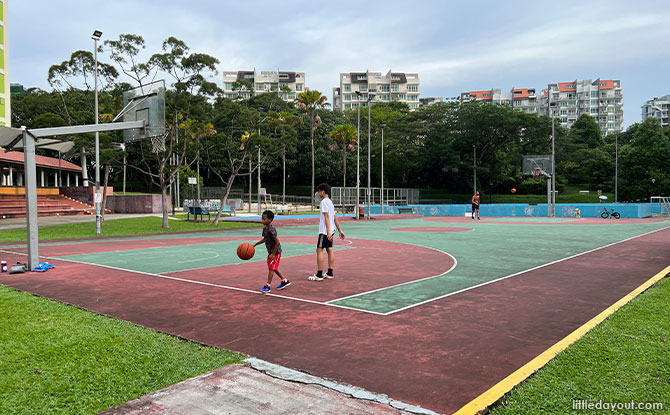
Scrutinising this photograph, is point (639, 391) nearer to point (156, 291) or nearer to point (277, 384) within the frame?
point (277, 384)

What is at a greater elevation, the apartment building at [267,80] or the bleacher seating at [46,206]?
the apartment building at [267,80]

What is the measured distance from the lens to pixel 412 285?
28.8 ft

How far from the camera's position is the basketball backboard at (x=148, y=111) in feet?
50.1

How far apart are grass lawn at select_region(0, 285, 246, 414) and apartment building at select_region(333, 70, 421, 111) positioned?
393 feet

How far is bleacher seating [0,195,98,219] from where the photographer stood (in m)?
32.4

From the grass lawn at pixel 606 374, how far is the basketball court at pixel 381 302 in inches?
13.9

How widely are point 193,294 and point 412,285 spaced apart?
398 centimetres

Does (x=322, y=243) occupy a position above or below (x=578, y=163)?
below

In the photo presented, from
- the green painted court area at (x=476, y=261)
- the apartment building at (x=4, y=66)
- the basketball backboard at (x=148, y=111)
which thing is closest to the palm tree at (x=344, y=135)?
the apartment building at (x=4, y=66)

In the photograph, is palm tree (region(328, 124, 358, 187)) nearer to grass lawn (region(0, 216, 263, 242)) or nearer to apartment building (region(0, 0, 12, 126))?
grass lawn (region(0, 216, 263, 242))

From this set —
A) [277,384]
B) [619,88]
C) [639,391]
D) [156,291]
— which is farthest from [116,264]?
[619,88]

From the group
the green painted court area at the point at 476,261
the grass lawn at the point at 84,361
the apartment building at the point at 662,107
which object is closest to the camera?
the grass lawn at the point at 84,361

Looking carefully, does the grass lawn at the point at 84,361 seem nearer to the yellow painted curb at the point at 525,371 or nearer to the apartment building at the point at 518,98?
the yellow painted curb at the point at 525,371

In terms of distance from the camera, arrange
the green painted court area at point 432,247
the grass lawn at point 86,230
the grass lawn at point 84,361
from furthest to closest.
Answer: the grass lawn at point 86,230, the green painted court area at point 432,247, the grass lawn at point 84,361
